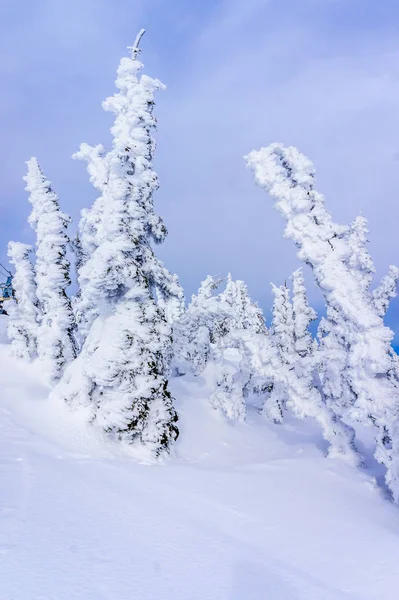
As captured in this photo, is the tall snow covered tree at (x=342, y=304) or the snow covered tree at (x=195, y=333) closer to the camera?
the tall snow covered tree at (x=342, y=304)

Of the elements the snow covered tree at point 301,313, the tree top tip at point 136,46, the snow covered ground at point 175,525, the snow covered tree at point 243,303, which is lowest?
the snow covered ground at point 175,525

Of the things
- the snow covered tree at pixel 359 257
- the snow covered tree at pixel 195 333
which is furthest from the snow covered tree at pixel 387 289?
the snow covered tree at pixel 195 333

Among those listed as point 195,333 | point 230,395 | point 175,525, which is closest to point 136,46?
point 195,333

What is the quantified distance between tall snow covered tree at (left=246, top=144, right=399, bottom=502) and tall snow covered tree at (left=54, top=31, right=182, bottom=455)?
4.29 metres

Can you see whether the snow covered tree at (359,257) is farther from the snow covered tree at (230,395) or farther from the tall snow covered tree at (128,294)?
the snow covered tree at (230,395)

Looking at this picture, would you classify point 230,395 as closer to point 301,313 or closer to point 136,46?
point 136,46

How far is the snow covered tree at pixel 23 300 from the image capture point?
22.4 meters

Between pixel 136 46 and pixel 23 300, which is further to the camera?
pixel 23 300

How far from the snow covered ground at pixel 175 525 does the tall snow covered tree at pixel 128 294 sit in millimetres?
1065

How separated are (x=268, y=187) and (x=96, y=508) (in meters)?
11.1

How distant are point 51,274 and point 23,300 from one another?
13.8 ft

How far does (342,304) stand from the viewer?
1302 cm

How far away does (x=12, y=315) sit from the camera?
22.8 meters

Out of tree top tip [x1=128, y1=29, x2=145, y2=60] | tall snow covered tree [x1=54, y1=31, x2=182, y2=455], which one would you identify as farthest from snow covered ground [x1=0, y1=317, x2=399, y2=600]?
tree top tip [x1=128, y1=29, x2=145, y2=60]
